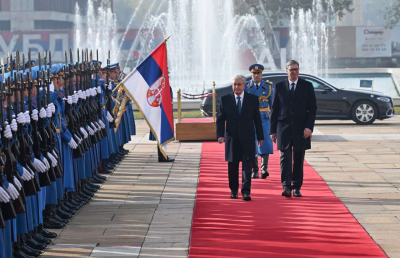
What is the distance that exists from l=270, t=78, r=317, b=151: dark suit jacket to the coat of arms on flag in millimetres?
3320

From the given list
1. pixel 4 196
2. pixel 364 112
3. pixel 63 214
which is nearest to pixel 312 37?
pixel 364 112

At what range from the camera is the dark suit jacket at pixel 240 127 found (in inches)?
394

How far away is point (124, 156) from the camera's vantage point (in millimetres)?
15141

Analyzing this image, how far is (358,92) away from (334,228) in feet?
43.0

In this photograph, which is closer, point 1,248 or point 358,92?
point 1,248

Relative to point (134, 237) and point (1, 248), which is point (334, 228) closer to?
point (134, 237)

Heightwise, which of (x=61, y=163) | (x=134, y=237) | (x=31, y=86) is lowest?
(x=134, y=237)

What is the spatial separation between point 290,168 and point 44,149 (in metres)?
3.61

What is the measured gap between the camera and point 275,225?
8391 millimetres

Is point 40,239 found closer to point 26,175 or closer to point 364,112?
point 26,175

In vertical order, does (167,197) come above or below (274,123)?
below

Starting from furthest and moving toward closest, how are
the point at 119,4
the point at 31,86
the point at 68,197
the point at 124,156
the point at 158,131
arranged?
the point at 119,4
the point at 124,156
the point at 158,131
the point at 68,197
the point at 31,86

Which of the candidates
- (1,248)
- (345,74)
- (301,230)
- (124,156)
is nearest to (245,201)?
(301,230)

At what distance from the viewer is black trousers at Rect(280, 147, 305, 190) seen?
10.2 metres
